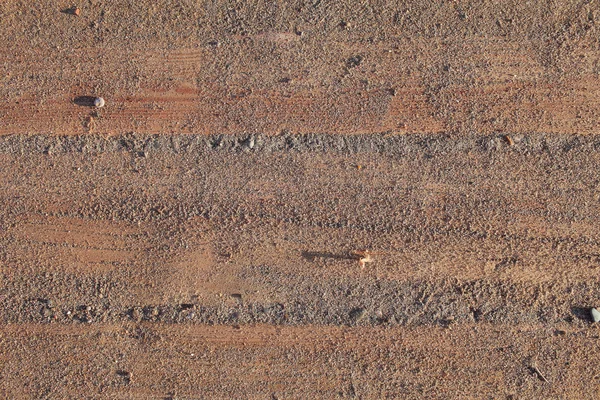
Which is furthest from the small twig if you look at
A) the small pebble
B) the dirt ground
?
the small pebble

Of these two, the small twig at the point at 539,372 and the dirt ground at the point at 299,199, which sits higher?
the dirt ground at the point at 299,199

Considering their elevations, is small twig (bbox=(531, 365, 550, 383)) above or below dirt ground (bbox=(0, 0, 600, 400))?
below

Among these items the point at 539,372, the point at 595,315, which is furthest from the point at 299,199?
the point at 595,315

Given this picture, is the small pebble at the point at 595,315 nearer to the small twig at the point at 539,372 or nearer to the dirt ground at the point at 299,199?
the dirt ground at the point at 299,199

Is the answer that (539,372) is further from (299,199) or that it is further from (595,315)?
A: (299,199)

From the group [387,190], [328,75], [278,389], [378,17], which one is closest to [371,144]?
[387,190]

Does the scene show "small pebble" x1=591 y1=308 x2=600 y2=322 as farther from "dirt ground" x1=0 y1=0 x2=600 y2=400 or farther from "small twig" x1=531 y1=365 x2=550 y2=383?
"small twig" x1=531 y1=365 x2=550 y2=383

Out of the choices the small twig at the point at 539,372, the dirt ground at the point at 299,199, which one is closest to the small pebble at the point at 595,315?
the dirt ground at the point at 299,199

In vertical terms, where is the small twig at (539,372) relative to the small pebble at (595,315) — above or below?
below
